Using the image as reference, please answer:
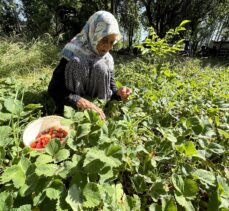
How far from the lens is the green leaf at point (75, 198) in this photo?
117 cm

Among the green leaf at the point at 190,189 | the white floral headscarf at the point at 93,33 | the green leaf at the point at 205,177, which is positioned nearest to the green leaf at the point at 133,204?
the green leaf at the point at 190,189

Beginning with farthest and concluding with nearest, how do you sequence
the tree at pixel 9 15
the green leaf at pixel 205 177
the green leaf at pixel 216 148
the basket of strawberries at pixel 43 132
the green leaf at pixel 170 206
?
the tree at pixel 9 15 → the basket of strawberries at pixel 43 132 → the green leaf at pixel 216 148 → the green leaf at pixel 205 177 → the green leaf at pixel 170 206

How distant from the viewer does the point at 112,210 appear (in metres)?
1.22

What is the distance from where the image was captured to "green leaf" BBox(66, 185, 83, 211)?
117cm

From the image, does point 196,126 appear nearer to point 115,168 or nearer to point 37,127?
point 115,168

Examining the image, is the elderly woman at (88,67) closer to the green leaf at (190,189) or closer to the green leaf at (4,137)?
the green leaf at (4,137)

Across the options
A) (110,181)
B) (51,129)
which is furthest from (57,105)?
(110,181)

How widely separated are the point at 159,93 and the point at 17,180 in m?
1.67

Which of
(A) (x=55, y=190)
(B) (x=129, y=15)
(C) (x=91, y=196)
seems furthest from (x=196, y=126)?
(B) (x=129, y=15)

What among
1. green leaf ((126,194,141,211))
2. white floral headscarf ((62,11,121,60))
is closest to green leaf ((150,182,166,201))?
green leaf ((126,194,141,211))

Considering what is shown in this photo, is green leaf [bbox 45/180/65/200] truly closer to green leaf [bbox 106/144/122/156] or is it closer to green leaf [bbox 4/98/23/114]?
green leaf [bbox 106/144/122/156]

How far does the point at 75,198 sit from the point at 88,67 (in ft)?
5.65

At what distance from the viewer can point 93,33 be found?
2678mm

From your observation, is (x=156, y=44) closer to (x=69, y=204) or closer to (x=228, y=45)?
(x=69, y=204)
